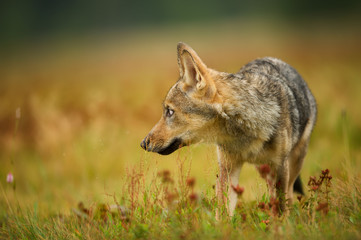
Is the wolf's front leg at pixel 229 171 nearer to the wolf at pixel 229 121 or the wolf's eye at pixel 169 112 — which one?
the wolf at pixel 229 121

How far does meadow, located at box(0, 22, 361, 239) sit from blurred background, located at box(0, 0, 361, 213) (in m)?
0.04

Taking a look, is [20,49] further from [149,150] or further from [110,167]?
[149,150]

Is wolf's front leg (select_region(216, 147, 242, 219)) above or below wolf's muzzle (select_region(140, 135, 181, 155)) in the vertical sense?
below

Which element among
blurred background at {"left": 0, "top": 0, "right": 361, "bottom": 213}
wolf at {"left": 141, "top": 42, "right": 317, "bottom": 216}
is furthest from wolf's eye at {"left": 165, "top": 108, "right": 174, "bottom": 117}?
blurred background at {"left": 0, "top": 0, "right": 361, "bottom": 213}

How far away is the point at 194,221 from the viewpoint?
10.5 ft

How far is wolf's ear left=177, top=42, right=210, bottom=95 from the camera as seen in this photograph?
3672 mm

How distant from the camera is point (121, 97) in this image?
11.6m

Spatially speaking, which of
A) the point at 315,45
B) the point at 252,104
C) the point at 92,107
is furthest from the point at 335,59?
the point at 252,104

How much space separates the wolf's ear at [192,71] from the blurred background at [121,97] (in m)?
0.69

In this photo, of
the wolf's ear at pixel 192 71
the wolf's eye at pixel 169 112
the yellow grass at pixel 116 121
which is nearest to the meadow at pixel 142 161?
the yellow grass at pixel 116 121

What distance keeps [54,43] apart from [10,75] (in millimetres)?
17058

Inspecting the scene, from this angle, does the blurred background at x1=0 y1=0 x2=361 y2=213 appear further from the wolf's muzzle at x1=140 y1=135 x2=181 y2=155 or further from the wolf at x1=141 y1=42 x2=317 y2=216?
the wolf at x1=141 y1=42 x2=317 y2=216

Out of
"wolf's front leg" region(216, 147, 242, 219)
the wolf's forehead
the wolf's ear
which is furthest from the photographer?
"wolf's front leg" region(216, 147, 242, 219)

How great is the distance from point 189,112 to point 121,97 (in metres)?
8.13
